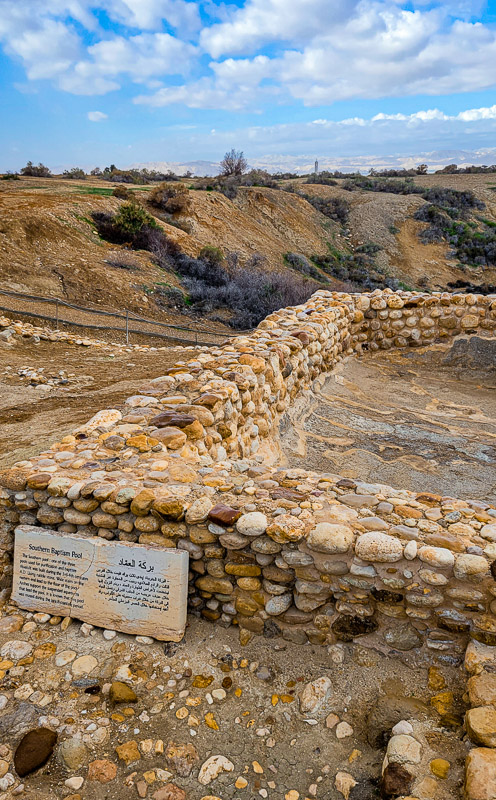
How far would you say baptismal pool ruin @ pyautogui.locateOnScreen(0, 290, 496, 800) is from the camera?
194cm

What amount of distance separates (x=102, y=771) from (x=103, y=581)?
85cm

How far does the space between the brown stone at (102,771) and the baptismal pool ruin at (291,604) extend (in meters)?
0.01

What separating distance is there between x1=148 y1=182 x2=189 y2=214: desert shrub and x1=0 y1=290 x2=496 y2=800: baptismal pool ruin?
1970cm

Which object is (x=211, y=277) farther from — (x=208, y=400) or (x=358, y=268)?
(x=208, y=400)

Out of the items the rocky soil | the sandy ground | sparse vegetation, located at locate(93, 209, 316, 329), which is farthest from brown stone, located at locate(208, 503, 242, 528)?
sparse vegetation, located at locate(93, 209, 316, 329)

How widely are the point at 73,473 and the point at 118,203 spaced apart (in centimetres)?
1835

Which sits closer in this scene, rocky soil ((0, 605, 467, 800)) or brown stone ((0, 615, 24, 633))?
rocky soil ((0, 605, 467, 800))

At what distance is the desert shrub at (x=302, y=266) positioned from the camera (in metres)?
22.9

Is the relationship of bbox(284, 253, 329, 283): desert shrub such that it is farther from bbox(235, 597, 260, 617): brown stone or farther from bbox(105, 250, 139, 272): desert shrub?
bbox(235, 597, 260, 617): brown stone

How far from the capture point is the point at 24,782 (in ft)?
6.30

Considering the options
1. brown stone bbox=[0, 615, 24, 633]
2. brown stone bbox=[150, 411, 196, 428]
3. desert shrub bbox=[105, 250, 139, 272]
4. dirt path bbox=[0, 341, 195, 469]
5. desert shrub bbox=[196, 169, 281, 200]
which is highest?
desert shrub bbox=[196, 169, 281, 200]

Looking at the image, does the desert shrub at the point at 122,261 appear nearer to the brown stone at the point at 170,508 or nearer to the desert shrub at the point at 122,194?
the desert shrub at the point at 122,194

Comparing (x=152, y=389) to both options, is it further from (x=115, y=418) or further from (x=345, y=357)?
(x=345, y=357)

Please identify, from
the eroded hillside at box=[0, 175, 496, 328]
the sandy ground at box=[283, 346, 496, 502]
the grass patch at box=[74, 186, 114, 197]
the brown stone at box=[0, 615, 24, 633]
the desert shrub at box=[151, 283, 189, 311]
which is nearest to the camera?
the brown stone at box=[0, 615, 24, 633]
